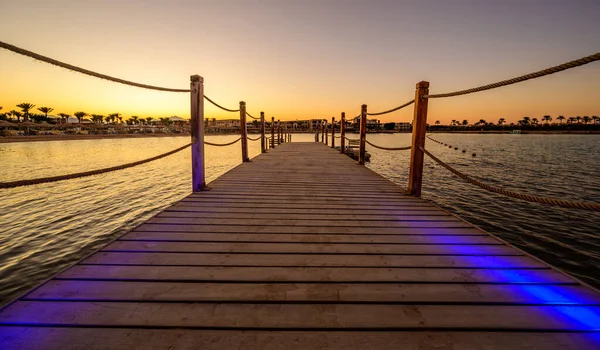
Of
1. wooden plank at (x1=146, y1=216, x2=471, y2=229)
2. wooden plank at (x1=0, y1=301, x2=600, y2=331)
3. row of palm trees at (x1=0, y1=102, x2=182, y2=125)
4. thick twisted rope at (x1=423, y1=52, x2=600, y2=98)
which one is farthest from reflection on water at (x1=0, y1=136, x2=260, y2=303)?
row of palm trees at (x1=0, y1=102, x2=182, y2=125)

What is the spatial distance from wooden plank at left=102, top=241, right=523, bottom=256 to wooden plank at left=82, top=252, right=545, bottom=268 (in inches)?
2.5

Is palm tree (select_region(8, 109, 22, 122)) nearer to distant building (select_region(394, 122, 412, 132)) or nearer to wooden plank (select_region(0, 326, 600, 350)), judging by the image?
wooden plank (select_region(0, 326, 600, 350))

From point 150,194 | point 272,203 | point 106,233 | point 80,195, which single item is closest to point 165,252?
point 272,203

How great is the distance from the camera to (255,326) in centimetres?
126

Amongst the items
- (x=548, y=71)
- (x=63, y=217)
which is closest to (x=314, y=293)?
(x=548, y=71)

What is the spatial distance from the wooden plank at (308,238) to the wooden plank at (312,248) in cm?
8

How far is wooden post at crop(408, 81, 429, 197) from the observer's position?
3.73m

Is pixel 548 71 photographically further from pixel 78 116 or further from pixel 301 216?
pixel 78 116

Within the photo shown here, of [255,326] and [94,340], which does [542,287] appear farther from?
[94,340]

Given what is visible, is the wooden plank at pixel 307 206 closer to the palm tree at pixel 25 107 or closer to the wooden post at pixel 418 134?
the wooden post at pixel 418 134

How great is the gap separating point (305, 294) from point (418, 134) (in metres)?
3.12

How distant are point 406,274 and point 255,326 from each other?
1.08m

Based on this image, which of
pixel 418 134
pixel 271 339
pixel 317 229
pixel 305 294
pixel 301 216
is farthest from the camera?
pixel 418 134

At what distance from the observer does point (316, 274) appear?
5.66ft
